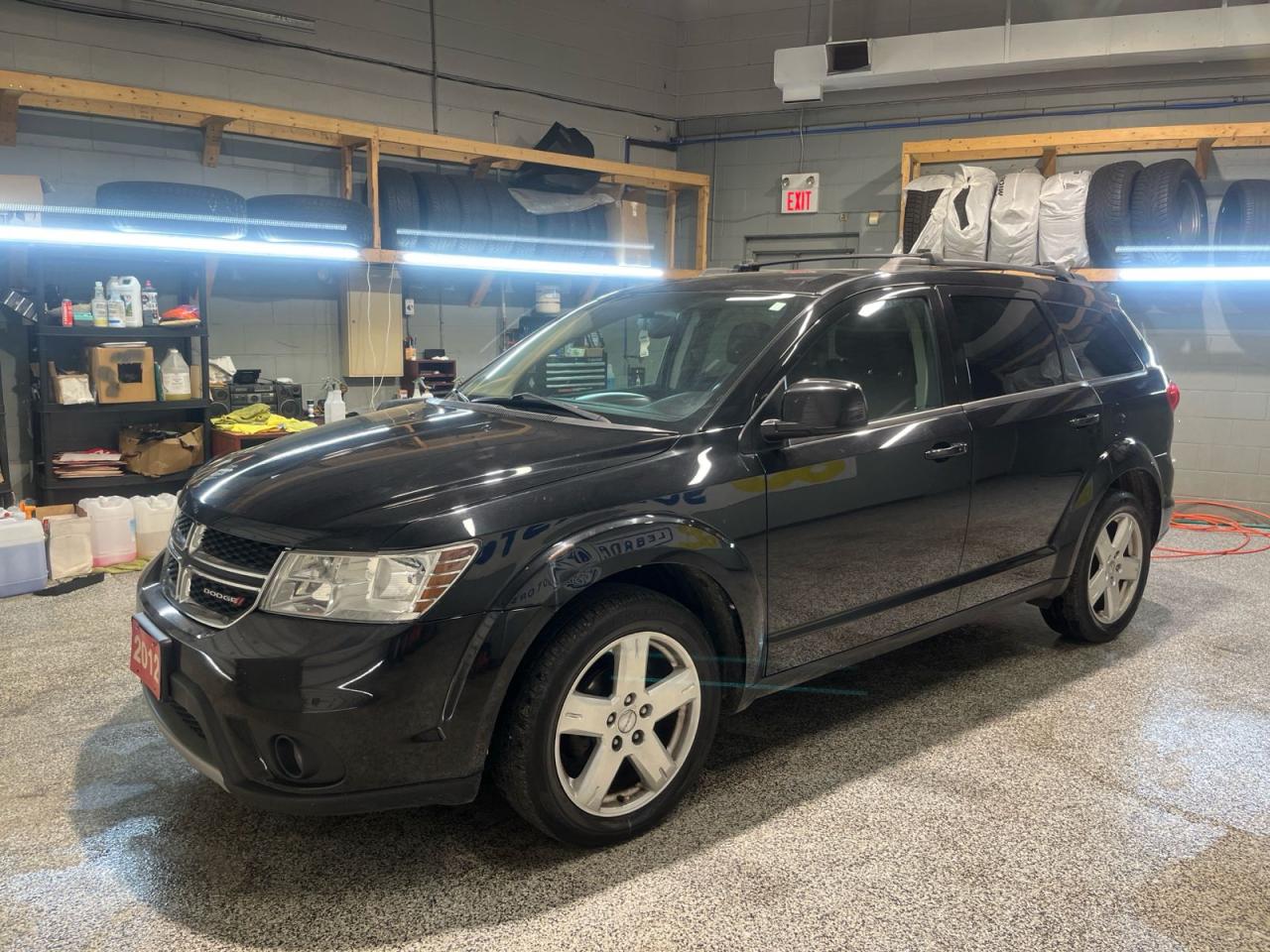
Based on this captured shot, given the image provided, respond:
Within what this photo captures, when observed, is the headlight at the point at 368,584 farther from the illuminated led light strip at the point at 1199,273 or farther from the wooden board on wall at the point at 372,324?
the illuminated led light strip at the point at 1199,273

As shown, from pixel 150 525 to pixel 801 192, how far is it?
18.2ft

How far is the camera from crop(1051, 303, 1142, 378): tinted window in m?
3.51

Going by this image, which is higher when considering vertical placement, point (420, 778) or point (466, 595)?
point (466, 595)

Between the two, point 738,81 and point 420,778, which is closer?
point 420,778

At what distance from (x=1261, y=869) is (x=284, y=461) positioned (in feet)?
8.37

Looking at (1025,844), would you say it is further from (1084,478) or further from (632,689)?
(1084,478)

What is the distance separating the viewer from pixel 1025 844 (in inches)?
92.3

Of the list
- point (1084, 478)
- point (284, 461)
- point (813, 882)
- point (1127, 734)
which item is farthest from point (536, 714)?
point (1084, 478)

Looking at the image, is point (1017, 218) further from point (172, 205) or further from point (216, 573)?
point (216, 573)

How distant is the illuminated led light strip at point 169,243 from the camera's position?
16.0 ft

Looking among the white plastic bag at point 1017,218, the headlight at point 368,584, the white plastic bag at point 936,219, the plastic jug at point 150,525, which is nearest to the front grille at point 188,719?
the headlight at point 368,584

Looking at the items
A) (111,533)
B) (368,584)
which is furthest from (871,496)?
(111,533)

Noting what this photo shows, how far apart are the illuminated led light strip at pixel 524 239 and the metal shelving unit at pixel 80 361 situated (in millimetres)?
1319

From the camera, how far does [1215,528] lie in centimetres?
617
